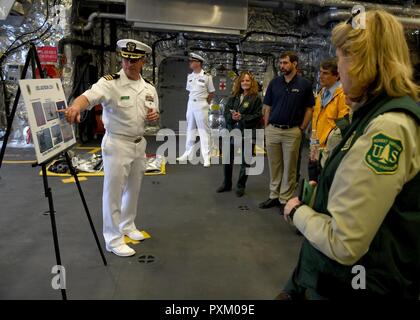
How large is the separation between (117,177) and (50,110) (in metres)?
0.76

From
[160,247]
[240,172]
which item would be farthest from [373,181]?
[240,172]

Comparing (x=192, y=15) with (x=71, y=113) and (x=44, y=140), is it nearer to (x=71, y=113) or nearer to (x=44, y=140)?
(x=71, y=113)

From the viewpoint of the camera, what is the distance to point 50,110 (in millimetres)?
1942

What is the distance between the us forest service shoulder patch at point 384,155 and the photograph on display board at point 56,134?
1.77m

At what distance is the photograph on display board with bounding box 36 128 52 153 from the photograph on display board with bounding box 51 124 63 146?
5cm

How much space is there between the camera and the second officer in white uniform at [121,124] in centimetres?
247

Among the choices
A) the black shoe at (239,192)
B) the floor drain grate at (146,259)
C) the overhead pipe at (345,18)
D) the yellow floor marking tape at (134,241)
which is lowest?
the floor drain grate at (146,259)

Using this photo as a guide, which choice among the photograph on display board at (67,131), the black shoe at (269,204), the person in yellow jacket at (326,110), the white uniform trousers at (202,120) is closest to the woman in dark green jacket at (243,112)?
the black shoe at (269,204)

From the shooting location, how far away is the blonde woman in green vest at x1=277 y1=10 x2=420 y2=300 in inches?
30.2

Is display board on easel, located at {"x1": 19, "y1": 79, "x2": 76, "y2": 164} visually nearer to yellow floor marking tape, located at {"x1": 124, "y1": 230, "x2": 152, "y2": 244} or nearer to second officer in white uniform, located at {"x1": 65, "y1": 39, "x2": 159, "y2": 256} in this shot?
second officer in white uniform, located at {"x1": 65, "y1": 39, "x2": 159, "y2": 256}

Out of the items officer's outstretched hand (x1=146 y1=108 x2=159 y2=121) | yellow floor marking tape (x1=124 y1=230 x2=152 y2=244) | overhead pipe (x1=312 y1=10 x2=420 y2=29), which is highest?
overhead pipe (x1=312 y1=10 x2=420 y2=29)

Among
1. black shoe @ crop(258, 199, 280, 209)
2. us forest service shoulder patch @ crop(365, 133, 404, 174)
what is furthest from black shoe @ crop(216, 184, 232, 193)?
us forest service shoulder patch @ crop(365, 133, 404, 174)

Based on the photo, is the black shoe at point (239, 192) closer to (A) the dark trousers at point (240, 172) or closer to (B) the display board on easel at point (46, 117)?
(A) the dark trousers at point (240, 172)
